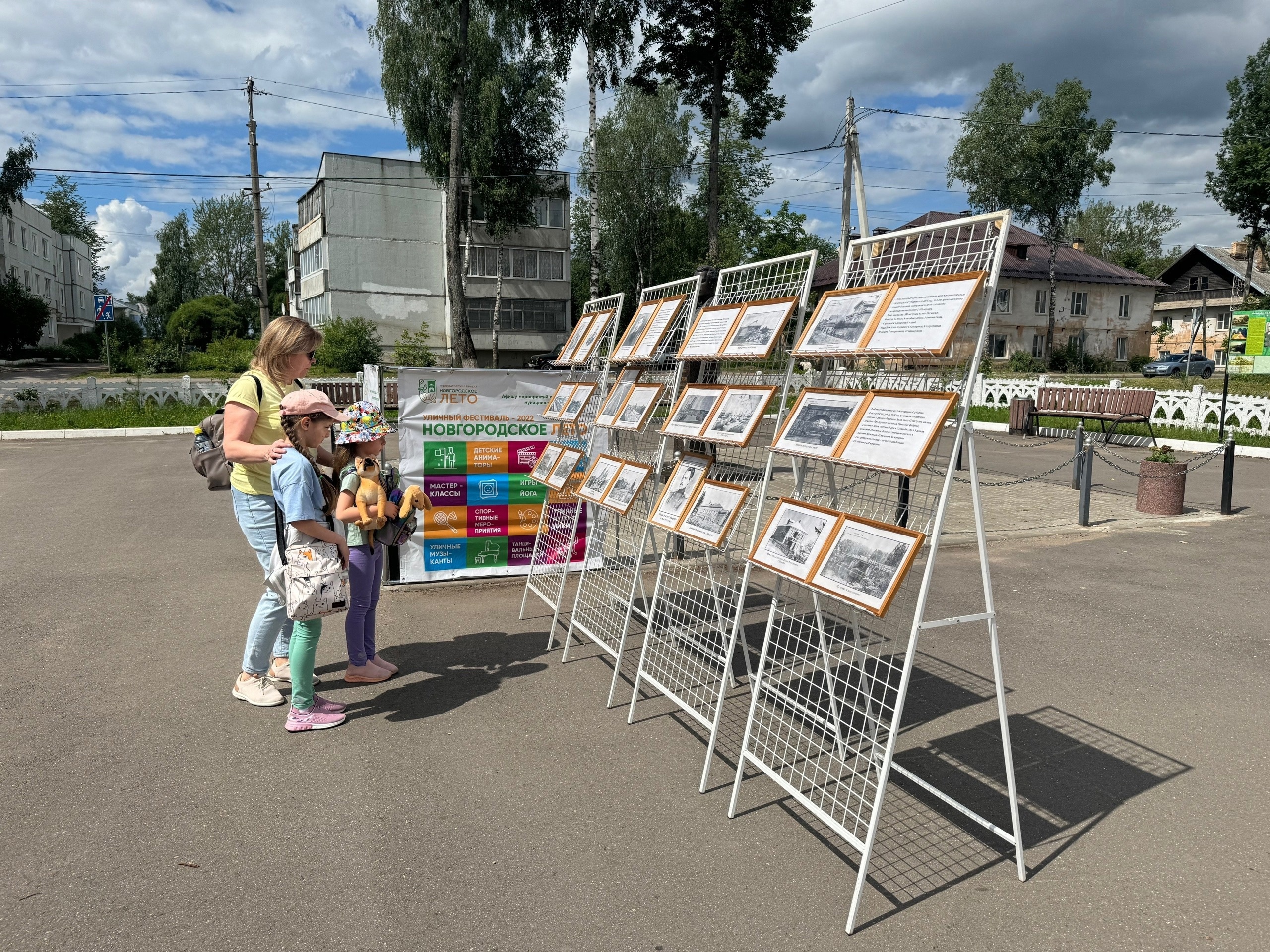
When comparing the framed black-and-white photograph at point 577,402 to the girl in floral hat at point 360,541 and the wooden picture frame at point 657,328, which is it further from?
the girl in floral hat at point 360,541

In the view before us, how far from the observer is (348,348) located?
36.1 m

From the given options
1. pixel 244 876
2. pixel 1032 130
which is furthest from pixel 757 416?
pixel 1032 130

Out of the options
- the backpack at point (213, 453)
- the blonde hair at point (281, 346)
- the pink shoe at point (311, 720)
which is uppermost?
the blonde hair at point (281, 346)

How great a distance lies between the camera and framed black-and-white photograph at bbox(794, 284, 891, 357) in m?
3.27

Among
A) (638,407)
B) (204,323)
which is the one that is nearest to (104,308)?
(638,407)

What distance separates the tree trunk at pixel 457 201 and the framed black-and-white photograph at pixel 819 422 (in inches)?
1009

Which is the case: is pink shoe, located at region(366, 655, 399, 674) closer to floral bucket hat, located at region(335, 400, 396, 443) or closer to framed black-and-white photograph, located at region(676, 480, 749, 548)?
floral bucket hat, located at region(335, 400, 396, 443)

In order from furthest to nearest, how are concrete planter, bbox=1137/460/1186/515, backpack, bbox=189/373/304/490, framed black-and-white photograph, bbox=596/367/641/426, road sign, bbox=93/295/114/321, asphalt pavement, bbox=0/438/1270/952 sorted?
road sign, bbox=93/295/114/321
concrete planter, bbox=1137/460/1186/515
framed black-and-white photograph, bbox=596/367/641/426
backpack, bbox=189/373/304/490
asphalt pavement, bbox=0/438/1270/952

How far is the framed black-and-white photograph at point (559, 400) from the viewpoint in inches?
242

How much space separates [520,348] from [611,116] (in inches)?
540

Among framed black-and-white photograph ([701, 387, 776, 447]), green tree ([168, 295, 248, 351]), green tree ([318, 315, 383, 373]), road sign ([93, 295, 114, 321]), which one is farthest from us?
green tree ([168, 295, 248, 351])

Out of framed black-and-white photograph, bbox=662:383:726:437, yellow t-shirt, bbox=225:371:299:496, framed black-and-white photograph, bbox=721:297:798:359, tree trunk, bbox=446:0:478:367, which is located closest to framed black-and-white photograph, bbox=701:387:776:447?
framed black-and-white photograph, bbox=662:383:726:437

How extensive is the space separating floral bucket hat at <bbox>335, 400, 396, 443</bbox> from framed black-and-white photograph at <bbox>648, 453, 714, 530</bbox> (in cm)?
164

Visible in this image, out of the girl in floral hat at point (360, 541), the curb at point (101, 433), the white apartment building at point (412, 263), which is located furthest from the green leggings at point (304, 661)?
the white apartment building at point (412, 263)
